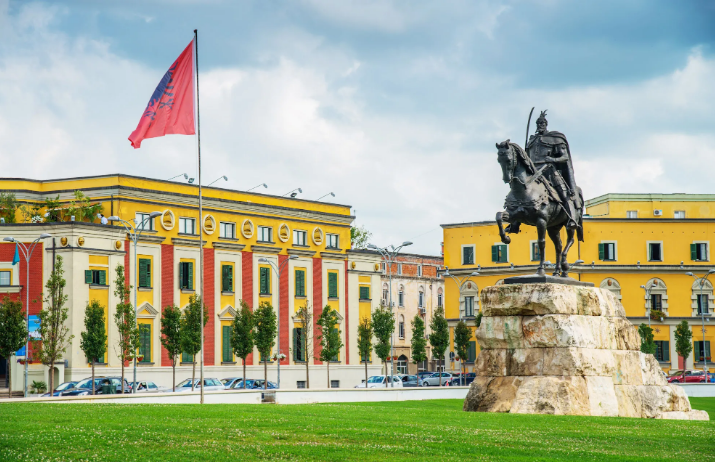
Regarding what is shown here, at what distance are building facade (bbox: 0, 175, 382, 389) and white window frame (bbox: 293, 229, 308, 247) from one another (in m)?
0.10

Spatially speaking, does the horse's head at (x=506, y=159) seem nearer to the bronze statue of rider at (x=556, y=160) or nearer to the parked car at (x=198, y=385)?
the bronze statue of rider at (x=556, y=160)

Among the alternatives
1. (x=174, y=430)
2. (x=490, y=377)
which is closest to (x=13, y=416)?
(x=174, y=430)

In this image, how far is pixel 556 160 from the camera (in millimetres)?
30219

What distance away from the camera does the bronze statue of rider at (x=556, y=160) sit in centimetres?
3014

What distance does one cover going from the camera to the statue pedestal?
26766 millimetres

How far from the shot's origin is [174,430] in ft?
65.6

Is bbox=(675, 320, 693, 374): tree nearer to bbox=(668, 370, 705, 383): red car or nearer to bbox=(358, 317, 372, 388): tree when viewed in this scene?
bbox=(668, 370, 705, 383): red car

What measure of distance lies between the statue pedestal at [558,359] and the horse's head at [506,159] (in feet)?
9.94

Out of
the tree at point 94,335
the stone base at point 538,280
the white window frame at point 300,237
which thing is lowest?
the tree at point 94,335

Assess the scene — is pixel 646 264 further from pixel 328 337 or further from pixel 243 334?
pixel 243 334

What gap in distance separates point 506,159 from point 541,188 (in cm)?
197

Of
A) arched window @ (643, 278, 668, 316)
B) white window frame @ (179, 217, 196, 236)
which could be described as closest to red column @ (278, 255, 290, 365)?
white window frame @ (179, 217, 196, 236)

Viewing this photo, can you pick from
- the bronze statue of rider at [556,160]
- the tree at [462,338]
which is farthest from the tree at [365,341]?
the bronze statue of rider at [556,160]

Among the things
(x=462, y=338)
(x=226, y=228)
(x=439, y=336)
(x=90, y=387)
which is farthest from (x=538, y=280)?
(x=462, y=338)
